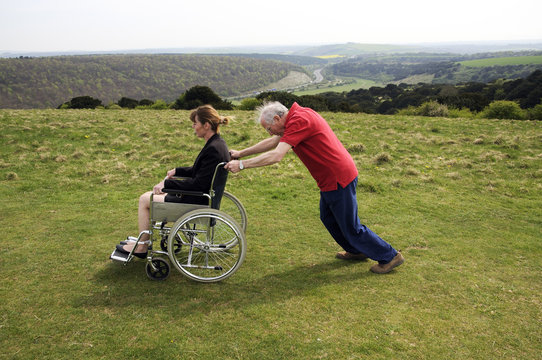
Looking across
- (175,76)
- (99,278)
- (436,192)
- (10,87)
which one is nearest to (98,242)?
(99,278)

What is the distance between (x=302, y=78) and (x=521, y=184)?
145 metres

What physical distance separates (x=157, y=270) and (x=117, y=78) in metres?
115

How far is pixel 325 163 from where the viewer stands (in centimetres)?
397

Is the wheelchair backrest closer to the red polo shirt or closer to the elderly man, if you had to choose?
the elderly man

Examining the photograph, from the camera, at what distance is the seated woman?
4.07 m

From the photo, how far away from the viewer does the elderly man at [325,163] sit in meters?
3.77

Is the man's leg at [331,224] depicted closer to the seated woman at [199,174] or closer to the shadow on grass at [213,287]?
the shadow on grass at [213,287]

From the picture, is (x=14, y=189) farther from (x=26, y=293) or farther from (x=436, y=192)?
(x=436, y=192)

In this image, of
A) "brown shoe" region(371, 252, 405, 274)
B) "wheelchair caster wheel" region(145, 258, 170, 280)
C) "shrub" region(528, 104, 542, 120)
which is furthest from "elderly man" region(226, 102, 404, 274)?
"shrub" region(528, 104, 542, 120)

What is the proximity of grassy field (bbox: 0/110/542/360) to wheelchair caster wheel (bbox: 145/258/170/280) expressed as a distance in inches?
5.8

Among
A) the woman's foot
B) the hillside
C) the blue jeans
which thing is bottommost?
the woman's foot

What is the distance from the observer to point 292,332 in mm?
3248

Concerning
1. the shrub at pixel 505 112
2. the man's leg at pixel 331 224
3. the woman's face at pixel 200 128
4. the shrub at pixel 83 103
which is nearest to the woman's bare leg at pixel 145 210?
the woman's face at pixel 200 128

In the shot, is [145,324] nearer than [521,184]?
Yes
